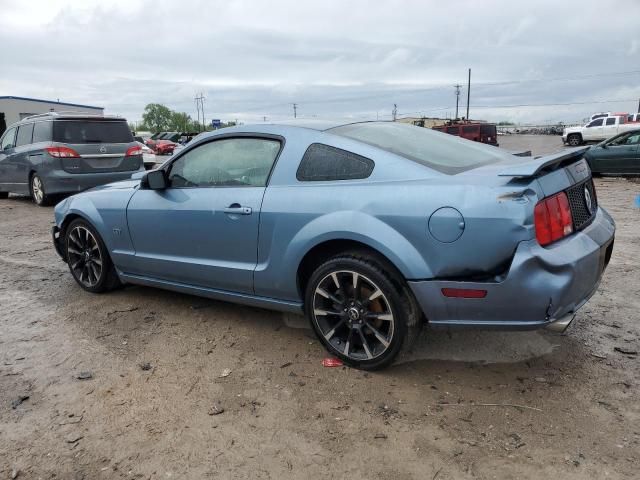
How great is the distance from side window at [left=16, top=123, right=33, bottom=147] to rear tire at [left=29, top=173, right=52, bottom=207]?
72 cm

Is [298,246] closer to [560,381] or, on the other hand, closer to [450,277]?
[450,277]

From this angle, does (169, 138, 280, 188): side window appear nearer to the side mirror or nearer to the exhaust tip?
the side mirror

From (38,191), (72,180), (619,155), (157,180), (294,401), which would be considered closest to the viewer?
(294,401)

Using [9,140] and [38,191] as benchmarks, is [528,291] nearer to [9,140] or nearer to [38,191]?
[38,191]

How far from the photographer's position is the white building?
131 feet

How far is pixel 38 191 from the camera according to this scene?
34.9ft

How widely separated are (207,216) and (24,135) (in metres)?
8.98

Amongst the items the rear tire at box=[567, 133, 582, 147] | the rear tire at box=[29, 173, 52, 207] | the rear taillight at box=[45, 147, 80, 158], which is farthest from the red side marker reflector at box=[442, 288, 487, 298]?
the rear tire at box=[567, 133, 582, 147]

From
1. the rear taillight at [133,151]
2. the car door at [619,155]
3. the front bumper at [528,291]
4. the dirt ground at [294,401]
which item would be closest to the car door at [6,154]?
the rear taillight at [133,151]

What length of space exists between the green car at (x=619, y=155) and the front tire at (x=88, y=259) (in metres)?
12.6

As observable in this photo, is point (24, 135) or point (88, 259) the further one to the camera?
point (24, 135)

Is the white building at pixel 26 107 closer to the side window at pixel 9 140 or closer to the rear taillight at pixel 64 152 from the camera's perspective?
the side window at pixel 9 140

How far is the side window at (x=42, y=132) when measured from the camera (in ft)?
32.8

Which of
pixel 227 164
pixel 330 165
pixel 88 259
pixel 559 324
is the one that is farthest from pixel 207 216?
pixel 559 324
